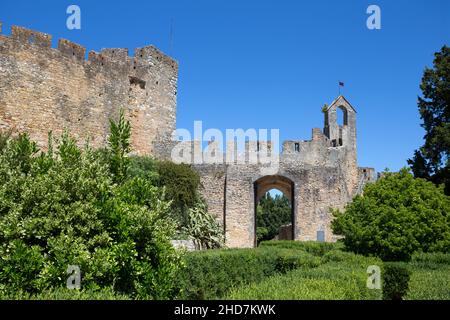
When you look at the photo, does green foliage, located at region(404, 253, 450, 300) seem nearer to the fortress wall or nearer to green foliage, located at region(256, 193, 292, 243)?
→ the fortress wall

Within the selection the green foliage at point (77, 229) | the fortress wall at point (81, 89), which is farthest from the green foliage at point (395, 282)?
the fortress wall at point (81, 89)

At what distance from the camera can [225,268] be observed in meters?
13.4

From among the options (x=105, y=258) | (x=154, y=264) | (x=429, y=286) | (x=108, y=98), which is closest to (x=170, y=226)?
(x=154, y=264)

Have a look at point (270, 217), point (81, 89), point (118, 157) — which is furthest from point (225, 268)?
point (270, 217)

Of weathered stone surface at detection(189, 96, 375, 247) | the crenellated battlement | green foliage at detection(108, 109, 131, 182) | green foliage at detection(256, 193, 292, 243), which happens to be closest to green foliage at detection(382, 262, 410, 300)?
green foliage at detection(108, 109, 131, 182)

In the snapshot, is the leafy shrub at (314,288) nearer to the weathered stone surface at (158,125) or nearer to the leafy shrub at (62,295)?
the leafy shrub at (62,295)

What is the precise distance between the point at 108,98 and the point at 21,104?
4819 mm

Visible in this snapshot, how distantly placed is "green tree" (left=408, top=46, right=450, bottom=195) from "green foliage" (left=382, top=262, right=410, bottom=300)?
45.9ft

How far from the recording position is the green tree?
24859 mm

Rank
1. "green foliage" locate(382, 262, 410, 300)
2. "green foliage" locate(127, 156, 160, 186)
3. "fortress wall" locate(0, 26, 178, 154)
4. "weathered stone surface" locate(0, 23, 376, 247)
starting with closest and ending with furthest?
"green foliage" locate(382, 262, 410, 300) < "fortress wall" locate(0, 26, 178, 154) < "weathered stone surface" locate(0, 23, 376, 247) < "green foliage" locate(127, 156, 160, 186)

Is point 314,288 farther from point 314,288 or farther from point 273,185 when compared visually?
point 273,185

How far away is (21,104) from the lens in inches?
749

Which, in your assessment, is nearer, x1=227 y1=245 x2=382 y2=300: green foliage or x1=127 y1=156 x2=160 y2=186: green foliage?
x1=227 y1=245 x2=382 y2=300: green foliage
